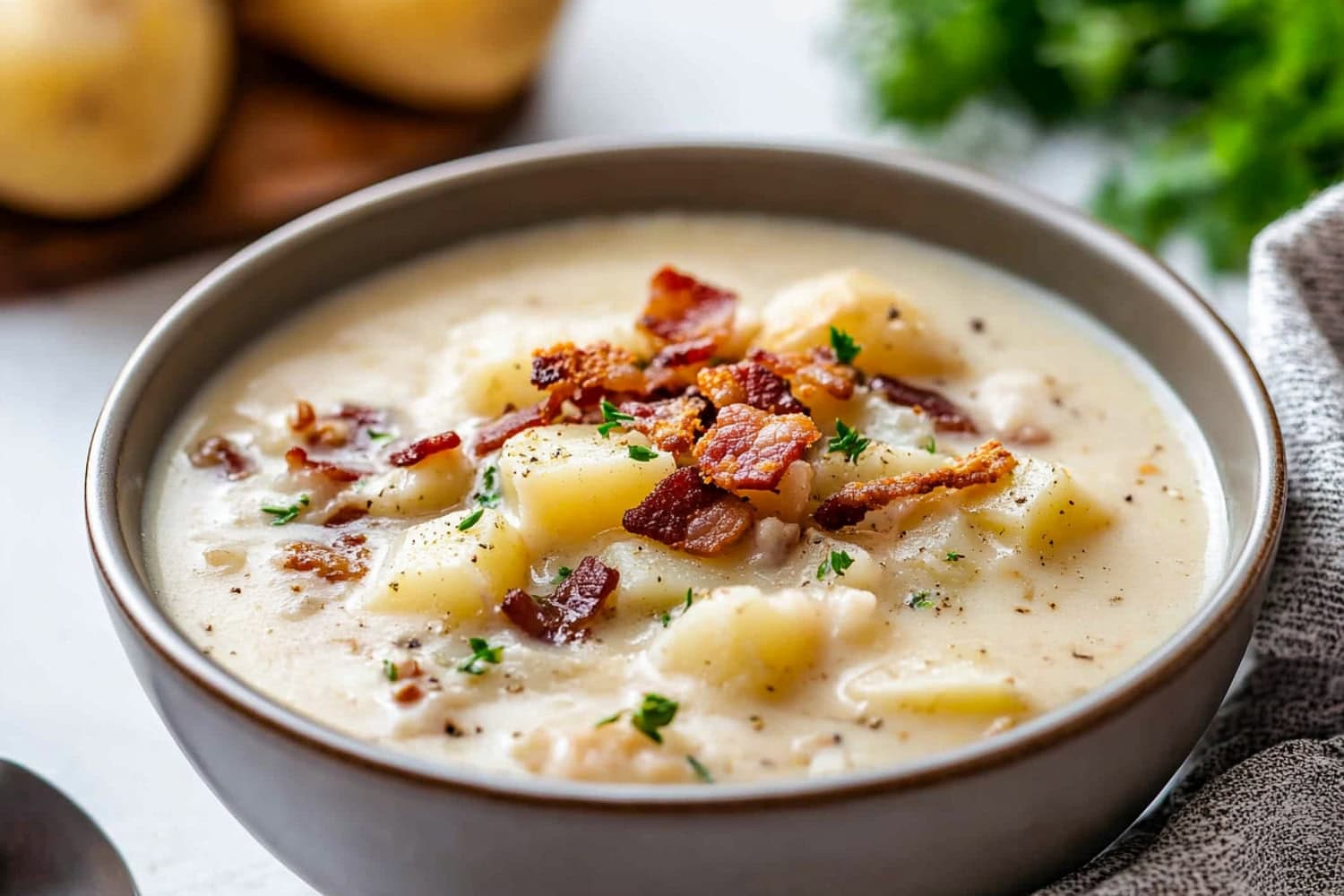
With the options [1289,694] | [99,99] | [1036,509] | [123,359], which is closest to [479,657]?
[1036,509]

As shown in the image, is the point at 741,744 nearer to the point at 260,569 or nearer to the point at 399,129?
the point at 260,569

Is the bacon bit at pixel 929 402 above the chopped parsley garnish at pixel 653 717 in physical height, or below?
below

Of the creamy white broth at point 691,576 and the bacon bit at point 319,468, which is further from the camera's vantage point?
the bacon bit at point 319,468

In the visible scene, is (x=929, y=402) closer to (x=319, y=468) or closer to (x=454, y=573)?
(x=454, y=573)

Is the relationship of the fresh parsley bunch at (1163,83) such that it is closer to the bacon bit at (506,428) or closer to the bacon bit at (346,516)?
the bacon bit at (506,428)

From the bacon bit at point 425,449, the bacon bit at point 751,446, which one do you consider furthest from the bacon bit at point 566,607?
the bacon bit at point 425,449

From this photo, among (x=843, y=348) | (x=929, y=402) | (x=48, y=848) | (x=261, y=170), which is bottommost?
(x=48, y=848)
